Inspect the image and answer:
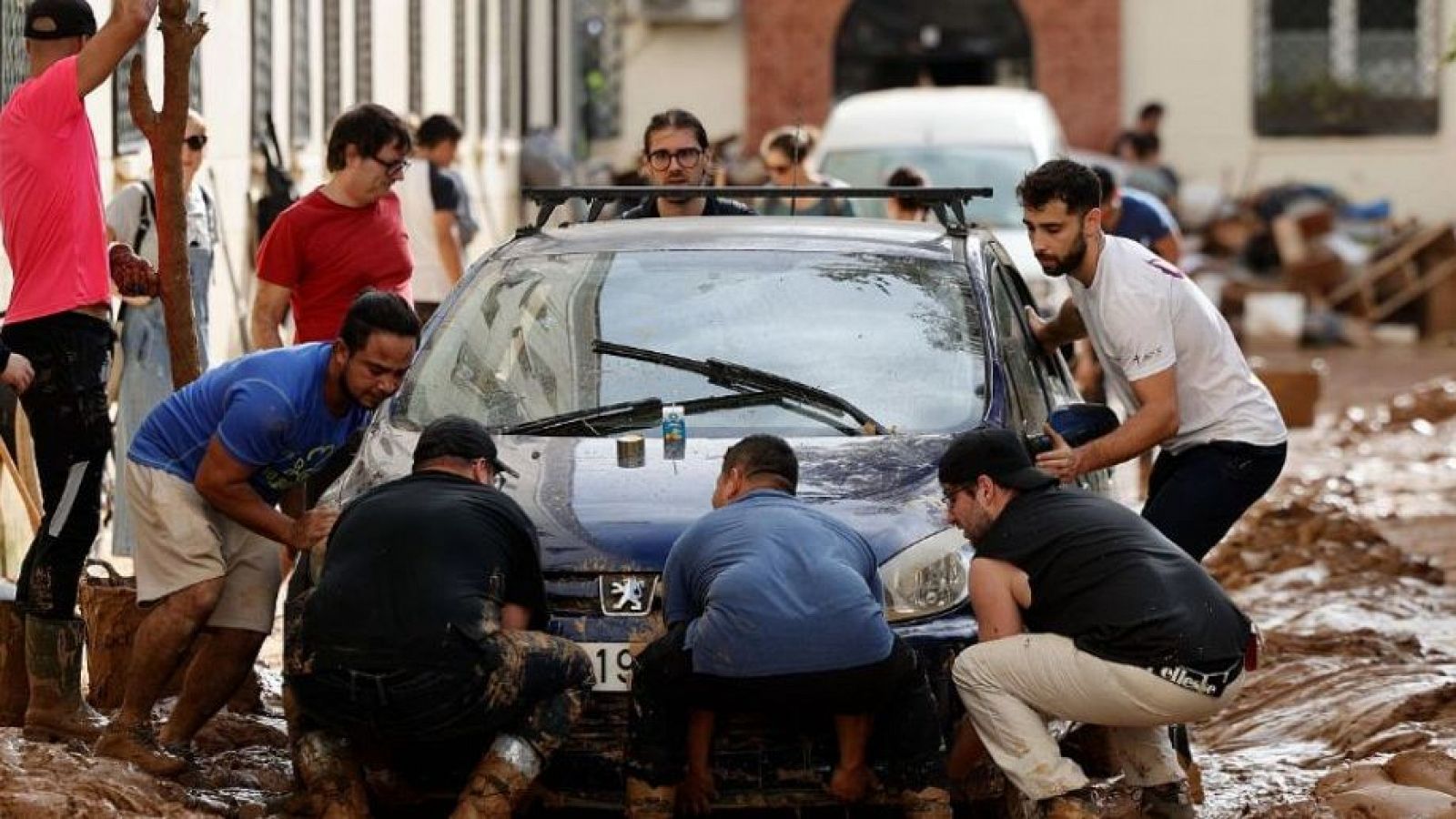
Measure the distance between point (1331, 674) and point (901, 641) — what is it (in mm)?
3303

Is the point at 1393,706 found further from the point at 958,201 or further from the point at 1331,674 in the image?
the point at 958,201

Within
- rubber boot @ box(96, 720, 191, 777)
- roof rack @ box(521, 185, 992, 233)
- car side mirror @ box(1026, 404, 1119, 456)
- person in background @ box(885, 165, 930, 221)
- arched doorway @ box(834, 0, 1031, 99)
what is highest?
arched doorway @ box(834, 0, 1031, 99)

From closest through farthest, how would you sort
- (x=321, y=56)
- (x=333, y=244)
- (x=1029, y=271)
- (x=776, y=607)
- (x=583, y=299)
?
(x=776, y=607)
(x=583, y=299)
(x=333, y=244)
(x=1029, y=271)
(x=321, y=56)

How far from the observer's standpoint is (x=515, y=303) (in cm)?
823

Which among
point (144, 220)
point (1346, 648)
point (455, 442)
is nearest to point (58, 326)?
point (455, 442)

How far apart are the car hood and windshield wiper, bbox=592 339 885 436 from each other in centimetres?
15

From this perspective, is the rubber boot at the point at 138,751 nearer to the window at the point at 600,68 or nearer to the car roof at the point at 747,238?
the car roof at the point at 747,238

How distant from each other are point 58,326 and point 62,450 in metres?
0.33

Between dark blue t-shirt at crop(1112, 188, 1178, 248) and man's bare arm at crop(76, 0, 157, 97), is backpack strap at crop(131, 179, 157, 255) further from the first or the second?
dark blue t-shirt at crop(1112, 188, 1178, 248)

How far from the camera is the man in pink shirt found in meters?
7.71

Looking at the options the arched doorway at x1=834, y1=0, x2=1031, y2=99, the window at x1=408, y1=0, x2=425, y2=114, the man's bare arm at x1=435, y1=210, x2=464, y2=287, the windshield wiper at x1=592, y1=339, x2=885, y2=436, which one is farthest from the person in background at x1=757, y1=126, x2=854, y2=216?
the arched doorway at x1=834, y1=0, x2=1031, y2=99

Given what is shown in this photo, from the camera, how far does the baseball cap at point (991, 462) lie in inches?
266

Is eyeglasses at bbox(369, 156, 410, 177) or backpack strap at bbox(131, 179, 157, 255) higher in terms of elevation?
eyeglasses at bbox(369, 156, 410, 177)

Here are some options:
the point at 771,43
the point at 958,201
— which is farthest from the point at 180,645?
the point at 771,43
